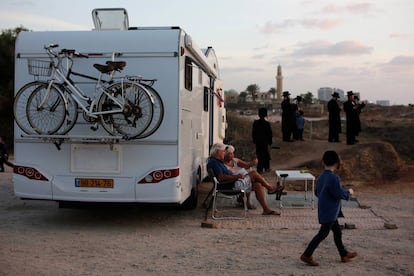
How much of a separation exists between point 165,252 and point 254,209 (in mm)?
3209

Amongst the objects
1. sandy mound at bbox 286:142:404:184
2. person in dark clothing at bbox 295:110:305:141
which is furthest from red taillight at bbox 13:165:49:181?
person in dark clothing at bbox 295:110:305:141

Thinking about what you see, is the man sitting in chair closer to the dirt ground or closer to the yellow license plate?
the dirt ground

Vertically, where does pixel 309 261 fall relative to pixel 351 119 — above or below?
below

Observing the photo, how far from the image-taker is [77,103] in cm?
768

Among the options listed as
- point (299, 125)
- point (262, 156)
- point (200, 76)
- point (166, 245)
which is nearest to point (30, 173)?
point (166, 245)

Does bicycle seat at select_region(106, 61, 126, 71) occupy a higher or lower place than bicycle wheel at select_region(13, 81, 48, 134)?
higher

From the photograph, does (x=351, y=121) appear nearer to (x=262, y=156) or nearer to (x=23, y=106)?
(x=262, y=156)

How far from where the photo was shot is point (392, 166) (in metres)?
15.0

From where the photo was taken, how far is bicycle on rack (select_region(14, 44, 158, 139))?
296 inches

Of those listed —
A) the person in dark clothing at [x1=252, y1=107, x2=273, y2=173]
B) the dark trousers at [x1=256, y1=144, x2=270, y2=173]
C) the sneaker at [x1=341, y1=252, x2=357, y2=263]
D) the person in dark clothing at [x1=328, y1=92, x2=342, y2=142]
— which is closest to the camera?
the sneaker at [x1=341, y1=252, x2=357, y2=263]

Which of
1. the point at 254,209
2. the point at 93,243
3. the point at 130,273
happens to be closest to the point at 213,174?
the point at 254,209

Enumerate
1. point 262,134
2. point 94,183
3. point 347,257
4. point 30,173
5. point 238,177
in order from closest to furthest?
point 347,257 < point 94,183 < point 30,173 < point 238,177 < point 262,134

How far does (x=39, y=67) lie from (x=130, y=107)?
5.11ft

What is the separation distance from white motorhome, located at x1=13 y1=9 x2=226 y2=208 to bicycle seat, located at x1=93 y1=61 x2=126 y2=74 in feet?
1.08
